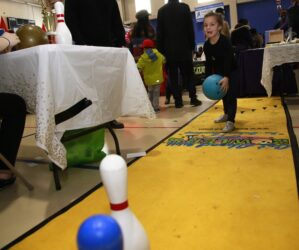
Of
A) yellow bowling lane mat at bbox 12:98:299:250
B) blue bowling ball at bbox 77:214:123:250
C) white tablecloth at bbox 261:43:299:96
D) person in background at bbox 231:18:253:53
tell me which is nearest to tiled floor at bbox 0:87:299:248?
yellow bowling lane mat at bbox 12:98:299:250

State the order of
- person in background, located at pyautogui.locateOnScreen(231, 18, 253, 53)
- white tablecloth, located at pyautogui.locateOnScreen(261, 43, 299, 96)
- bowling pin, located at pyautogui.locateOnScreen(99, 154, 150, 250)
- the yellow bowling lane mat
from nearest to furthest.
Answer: bowling pin, located at pyautogui.locateOnScreen(99, 154, 150, 250)
the yellow bowling lane mat
white tablecloth, located at pyautogui.locateOnScreen(261, 43, 299, 96)
person in background, located at pyautogui.locateOnScreen(231, 18, 253, 53)

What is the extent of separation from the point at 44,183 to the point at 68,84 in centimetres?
54

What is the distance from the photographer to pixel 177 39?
362 centimetres

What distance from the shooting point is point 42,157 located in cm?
209

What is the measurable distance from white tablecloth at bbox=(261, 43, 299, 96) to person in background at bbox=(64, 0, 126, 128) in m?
1.58

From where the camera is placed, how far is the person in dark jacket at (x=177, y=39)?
362cm

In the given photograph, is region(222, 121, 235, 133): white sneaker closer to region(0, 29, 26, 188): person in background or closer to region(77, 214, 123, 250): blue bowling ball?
region(0, 29, 26, 188): person in background

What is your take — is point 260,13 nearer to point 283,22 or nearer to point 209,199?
point 283,22

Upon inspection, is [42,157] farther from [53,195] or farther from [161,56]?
[161,56]

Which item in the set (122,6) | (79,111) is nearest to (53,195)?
(79,111)

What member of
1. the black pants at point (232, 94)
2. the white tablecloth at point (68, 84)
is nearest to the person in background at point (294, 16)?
the black pants at point (232, 94)

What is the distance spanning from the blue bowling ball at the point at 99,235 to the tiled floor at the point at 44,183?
66 cm

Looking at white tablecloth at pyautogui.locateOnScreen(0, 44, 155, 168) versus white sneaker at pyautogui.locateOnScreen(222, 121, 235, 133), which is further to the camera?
white sneaker at pyautogui.locateOnScreen(222, 121, 235, 133)

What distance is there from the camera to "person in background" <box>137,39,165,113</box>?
3617mm
